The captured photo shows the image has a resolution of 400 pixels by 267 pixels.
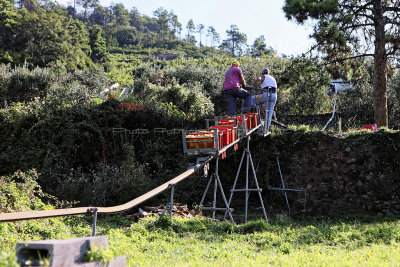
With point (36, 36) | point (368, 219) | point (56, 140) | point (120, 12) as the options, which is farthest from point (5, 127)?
point (120, 12)

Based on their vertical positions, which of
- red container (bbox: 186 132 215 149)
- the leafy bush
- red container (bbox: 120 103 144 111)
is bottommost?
the leafy bush

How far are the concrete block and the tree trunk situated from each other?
49.1 feet

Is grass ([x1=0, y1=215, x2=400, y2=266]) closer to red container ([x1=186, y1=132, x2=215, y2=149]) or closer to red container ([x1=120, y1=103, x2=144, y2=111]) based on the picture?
red container ([x1=186, y1=132, x2=215, y2=149])

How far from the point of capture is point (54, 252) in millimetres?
3012

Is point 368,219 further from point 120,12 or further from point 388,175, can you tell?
point 120,12

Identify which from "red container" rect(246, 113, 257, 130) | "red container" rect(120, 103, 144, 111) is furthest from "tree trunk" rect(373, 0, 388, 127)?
"red container" rect(120, 103, 144, 111)

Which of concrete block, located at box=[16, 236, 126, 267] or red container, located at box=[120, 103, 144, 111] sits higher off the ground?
red container, located at box=[120, 103, 144, 111]

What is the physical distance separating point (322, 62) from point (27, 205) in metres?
13.2

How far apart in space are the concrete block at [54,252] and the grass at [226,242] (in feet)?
4.55

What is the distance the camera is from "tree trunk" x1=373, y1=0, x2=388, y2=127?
51.4 feet

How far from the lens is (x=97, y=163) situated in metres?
13.6

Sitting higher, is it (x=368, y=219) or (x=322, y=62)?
(x=322, y=62)

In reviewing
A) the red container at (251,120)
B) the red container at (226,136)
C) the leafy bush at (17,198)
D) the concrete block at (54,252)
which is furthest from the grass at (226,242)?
the red container at (251,120)

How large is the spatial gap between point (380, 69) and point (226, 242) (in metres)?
12.0
